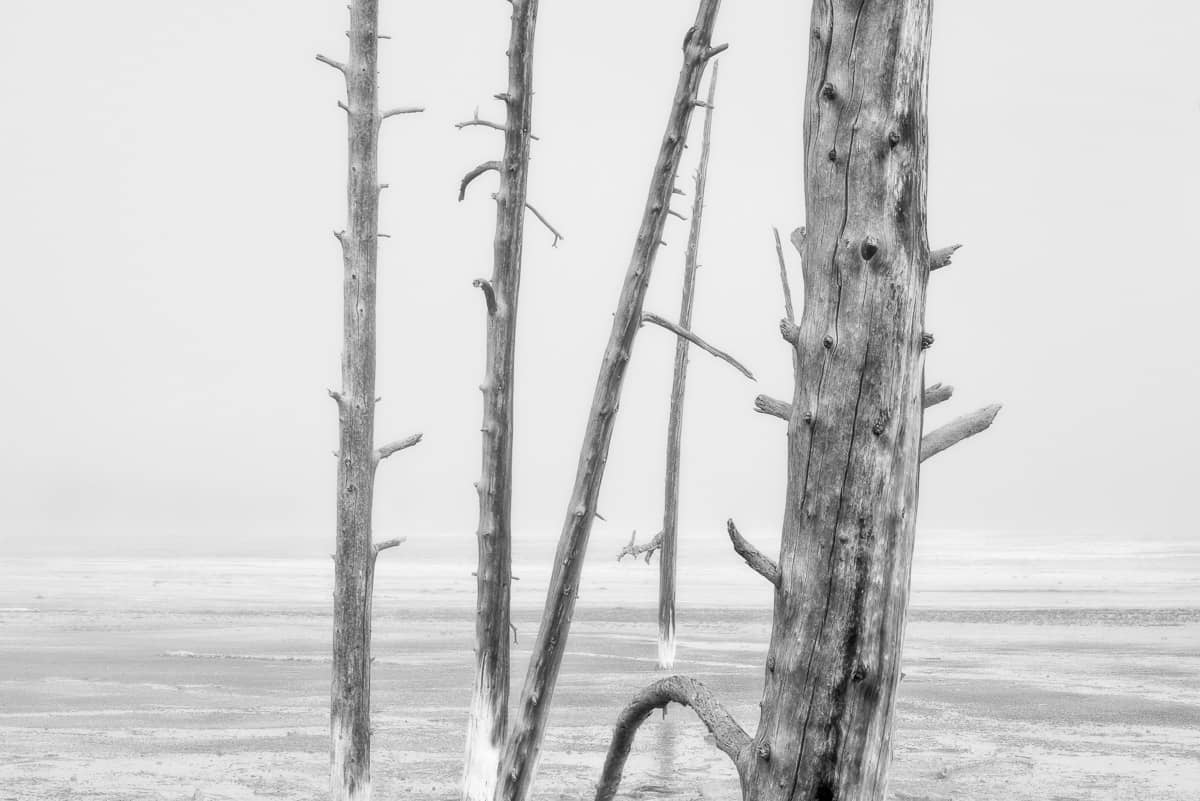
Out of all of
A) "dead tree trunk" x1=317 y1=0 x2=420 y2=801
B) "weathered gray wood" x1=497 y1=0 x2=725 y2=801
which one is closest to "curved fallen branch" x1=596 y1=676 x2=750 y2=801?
"weathered gray wood" x1=497 y1=0 x2=725 y2=801

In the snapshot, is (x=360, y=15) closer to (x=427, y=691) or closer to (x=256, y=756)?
(x=256, y=756)

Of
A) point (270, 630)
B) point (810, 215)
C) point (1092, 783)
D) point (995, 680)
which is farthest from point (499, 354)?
point (270, 630)

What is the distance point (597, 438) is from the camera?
750 centimetres

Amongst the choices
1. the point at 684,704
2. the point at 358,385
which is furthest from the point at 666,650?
the point at 684,704

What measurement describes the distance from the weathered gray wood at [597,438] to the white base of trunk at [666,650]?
10937mm

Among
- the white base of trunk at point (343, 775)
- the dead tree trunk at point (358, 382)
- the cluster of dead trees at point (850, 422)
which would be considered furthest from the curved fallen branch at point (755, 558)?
the white base of trunk at point (343, 775)

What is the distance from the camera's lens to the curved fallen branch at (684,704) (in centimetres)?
374

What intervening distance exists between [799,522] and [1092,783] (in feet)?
31.6

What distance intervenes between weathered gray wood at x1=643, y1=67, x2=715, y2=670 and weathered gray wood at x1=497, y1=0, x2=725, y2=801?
10288 mm

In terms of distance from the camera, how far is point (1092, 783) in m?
11.9

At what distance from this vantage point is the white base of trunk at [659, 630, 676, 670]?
60.4 feet

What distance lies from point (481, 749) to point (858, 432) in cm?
598

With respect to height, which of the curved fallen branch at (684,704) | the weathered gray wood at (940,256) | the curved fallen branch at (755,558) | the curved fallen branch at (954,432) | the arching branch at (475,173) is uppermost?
the arching branch at (475,173)

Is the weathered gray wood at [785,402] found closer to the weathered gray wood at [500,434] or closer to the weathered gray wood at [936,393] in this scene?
the weathered gray wood at [936,393]
